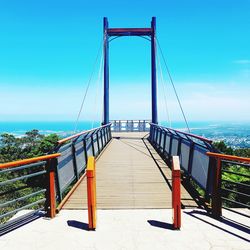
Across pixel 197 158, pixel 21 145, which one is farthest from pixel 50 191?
pixel 21 145

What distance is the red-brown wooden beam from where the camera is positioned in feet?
67.3

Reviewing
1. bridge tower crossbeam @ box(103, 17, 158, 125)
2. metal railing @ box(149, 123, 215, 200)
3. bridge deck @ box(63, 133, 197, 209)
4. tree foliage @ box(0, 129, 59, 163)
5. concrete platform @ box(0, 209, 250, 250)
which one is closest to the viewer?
concrete platform @ box(0, 209, 250, 250)

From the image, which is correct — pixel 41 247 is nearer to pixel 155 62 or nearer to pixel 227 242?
pixel 227 242

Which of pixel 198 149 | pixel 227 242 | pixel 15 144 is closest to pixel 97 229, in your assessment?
pixel 227 242

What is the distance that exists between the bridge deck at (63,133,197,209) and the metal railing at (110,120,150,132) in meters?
17.6

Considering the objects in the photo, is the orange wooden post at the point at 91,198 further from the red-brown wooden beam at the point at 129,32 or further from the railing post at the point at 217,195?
the red-brown wooden beam at the point at 129,32

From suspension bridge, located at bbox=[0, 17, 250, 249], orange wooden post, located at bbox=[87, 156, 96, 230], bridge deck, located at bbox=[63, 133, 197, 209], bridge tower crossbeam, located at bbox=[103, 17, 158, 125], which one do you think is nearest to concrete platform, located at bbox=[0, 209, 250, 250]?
suspension bridge, located at bbox=[0, 17, 250, 249]

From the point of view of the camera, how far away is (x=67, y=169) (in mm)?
6449

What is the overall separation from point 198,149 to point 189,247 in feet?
9.69

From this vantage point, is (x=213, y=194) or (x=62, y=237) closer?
(x=62, y=237)

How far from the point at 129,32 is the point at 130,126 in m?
10.6

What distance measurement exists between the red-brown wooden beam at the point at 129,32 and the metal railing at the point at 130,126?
32.5ft

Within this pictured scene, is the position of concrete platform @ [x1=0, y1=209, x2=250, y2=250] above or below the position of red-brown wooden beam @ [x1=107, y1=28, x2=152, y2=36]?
below

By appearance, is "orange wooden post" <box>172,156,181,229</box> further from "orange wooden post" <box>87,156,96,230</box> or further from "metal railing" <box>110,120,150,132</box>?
"metal railing" <box>110,120,150,132</box>
